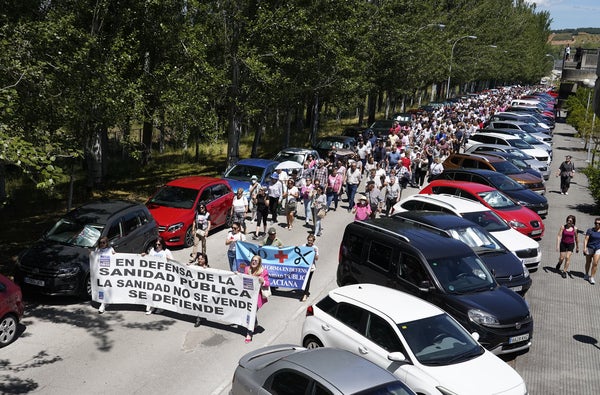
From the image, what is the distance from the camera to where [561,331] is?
11.5 m

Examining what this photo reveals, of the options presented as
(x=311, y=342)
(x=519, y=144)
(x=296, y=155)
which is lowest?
(x=311, y=342)

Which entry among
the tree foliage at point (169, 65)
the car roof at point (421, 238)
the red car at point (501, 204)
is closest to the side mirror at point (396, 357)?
the car roof at point (421, 238)

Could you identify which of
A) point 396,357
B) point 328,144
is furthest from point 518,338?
point 328,144

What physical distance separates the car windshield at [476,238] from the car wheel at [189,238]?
7.48m

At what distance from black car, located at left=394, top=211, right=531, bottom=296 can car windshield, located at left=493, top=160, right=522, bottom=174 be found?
10.2 metres

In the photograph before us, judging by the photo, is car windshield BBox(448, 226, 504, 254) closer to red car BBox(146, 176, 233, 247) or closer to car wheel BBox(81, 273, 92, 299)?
red car BBox(146, 176, 233, 247)

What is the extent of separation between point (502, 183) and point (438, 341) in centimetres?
1297

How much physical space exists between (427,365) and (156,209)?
425 inches

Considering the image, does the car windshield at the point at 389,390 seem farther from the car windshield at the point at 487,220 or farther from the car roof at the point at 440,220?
the car windshield at the point at 487,220

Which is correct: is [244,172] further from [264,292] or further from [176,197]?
[264,292]

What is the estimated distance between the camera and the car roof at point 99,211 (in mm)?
13352

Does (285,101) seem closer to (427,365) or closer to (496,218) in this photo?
(496,218)

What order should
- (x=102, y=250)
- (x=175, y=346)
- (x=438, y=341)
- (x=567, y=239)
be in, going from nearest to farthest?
(x=438, y=341)
(x=175, y=346)
(x=102, y=250)
(x=567, y=239)

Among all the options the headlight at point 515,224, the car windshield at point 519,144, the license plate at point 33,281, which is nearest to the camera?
the license plate at point 33,281
